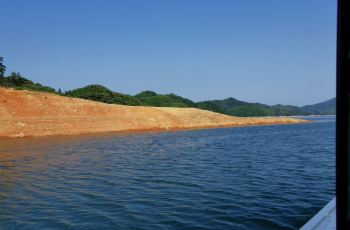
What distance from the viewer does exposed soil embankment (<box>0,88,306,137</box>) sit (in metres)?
46.7

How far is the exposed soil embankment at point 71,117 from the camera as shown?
153 ft

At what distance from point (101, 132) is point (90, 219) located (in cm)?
4321

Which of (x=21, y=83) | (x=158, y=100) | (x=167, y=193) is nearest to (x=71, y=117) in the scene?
(x=21, y=83)

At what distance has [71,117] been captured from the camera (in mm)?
52344

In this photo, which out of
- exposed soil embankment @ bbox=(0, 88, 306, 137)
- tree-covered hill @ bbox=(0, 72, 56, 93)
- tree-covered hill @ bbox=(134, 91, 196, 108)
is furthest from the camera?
tree-covered hill @ bbox=(134, 91, 196, 108)

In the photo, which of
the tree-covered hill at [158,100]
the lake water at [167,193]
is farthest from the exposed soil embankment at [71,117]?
the tree-covered hill at [158,100]

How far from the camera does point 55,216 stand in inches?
377

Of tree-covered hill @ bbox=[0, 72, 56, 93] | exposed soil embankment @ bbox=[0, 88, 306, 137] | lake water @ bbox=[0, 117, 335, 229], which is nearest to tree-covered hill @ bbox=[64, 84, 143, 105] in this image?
tree-covered hill @ bbox=[0, 72, 56, 93]

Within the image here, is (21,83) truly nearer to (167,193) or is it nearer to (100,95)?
(100,95)

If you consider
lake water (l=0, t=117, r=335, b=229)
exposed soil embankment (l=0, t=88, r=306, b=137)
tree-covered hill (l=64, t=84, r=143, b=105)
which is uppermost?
tree-covered hill (l=64, t=84, r=143, b=105)

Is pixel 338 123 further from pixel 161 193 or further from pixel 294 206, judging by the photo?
pixel 161 193

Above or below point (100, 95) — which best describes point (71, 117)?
below

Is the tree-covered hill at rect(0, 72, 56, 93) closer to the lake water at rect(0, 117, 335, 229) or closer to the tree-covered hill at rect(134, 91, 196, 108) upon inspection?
the tree-covered hill at rect(134, 91, 196, 108)

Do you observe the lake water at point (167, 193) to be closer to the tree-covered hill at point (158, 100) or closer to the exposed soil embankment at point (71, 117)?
the exposed soil embankment at point (71, 117)
